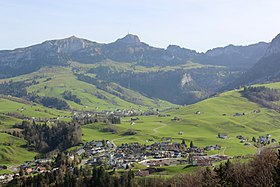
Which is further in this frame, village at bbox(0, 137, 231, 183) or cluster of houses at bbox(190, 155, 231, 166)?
village at bbox(0, 137, 231, 183)

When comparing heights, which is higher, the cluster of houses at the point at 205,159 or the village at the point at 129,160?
the cluster of houses at the point at 205,159

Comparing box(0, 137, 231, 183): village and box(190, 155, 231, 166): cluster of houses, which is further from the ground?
box(190, 155, 231, 166): cluster of houses

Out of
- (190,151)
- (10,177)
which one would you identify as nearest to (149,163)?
(190,151)

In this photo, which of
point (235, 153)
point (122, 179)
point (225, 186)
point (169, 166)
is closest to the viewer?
point (225, 186)

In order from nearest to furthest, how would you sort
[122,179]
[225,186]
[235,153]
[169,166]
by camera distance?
[225,186], [122,179], [169,166], [235,153]

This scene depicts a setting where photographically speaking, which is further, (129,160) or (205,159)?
(129,160)

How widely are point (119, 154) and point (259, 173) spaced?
116 m

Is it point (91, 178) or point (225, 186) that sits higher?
point (225, 186)

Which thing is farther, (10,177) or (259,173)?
(10,177)

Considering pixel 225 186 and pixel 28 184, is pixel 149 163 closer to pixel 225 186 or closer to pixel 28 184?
pixel 28 184

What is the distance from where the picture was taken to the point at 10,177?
17012 cm

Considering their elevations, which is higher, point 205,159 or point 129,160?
point 205,159

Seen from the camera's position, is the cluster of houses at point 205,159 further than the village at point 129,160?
No

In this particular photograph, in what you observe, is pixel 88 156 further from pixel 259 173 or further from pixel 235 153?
pixel 259 173
